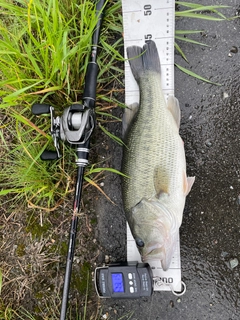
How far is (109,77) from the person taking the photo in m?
2.71

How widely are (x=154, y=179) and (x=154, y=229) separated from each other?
34cm

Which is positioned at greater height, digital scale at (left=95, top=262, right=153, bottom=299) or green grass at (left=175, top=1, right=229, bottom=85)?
green grass at (left=175, top=1, right=229, bottom=85)

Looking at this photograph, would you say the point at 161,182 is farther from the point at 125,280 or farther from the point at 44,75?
the point at 44,75

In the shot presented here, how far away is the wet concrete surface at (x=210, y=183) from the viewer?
8.39 feet

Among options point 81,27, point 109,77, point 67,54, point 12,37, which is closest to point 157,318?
point 109,77

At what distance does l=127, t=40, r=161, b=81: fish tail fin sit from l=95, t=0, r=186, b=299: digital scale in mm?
49

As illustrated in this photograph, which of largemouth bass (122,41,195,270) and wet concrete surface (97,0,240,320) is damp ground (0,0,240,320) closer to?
wet concrete surface (97,0,240,320)

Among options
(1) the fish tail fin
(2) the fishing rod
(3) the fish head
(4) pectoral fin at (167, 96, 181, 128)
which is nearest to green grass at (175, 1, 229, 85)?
(1) the fish tail fin

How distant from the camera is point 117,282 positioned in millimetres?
2393

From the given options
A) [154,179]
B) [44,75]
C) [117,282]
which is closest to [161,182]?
[154,179]

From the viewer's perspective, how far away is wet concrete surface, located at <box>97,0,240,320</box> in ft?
8.39

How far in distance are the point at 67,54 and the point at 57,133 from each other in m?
0.59

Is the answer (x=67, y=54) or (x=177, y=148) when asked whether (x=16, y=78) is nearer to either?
(x=67, y=54)

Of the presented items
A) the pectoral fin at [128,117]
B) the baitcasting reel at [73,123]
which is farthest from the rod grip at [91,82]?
the pectoral fin at [128,117]
